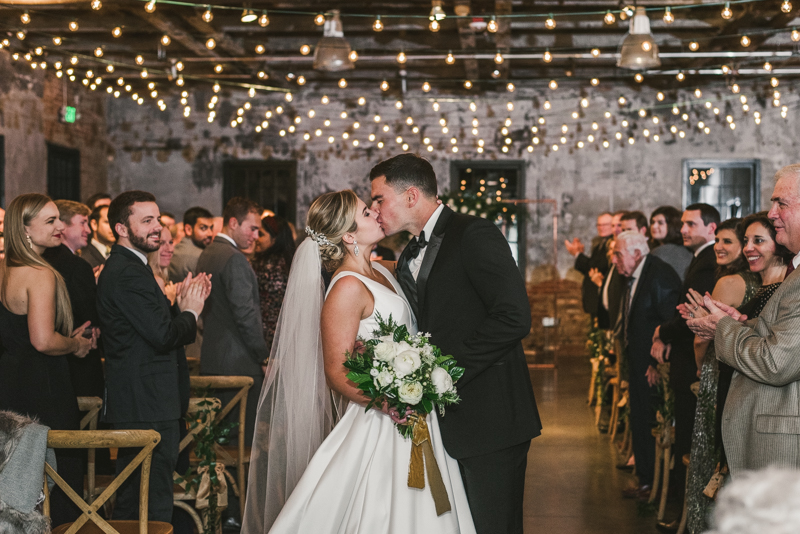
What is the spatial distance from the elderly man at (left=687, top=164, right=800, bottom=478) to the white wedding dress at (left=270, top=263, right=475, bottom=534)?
3.51 ft

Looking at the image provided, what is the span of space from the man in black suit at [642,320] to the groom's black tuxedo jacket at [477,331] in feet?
8.37

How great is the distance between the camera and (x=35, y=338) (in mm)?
3518

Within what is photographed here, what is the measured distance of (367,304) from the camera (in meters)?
2.91

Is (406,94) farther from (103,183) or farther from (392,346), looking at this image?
(392,346)

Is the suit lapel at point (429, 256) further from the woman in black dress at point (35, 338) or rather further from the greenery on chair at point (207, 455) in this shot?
the woman in black dress at point (35, 338)

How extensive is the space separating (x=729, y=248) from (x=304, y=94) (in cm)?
943

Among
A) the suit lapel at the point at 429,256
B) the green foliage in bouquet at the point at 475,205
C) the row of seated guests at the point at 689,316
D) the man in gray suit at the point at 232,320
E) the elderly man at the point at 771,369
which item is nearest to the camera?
the elderly man at the point at 771,369

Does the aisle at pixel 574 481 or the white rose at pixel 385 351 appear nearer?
the white rose at pixel 385 351

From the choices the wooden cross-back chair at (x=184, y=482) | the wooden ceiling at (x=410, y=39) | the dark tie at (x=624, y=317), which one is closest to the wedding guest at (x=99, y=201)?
the wooden ceiling at (x=410, y=39)

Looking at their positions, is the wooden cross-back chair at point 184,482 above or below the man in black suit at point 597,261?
below

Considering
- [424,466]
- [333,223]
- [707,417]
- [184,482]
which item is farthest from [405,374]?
[707,417]

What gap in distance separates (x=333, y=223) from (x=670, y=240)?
4.15 meters

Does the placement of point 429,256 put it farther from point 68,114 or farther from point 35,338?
point 68,114

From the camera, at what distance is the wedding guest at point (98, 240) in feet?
18.7
